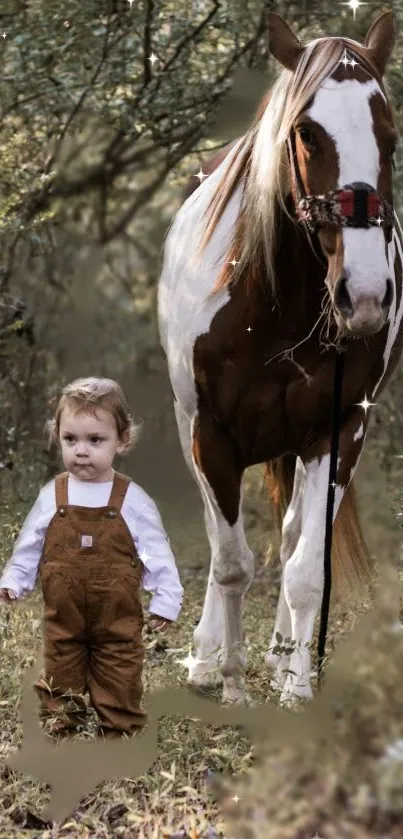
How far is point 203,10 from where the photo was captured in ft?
21.5

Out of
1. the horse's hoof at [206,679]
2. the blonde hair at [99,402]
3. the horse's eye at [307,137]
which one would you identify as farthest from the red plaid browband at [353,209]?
the horse's hoof at [206,679]

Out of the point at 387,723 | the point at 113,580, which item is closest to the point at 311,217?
the point at 113,580

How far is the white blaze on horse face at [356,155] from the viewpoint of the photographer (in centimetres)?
300

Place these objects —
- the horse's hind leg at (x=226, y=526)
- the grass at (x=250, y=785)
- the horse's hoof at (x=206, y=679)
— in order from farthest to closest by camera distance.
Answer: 1. the horse's hoof at (x=206, y=679)
2. the horse's hind leg at (x=226, y=526)
3. the grass at (x=250, y=785)

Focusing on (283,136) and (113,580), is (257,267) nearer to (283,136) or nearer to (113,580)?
(283,136)

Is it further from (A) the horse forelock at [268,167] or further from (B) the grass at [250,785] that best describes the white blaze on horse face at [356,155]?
(B) the grass at [250,785]

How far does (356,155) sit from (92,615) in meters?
1.33

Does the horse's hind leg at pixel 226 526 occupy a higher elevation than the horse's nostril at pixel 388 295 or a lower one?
lower

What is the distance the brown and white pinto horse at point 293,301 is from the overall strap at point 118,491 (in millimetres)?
619

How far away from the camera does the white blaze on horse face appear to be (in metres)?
3.00

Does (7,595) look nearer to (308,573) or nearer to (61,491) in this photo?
(61,491)

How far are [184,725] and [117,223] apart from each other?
5.17 metres

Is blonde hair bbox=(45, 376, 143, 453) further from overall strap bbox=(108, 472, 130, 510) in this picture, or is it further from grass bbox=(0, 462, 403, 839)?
grass bbox=(0, 462, 403, 839)

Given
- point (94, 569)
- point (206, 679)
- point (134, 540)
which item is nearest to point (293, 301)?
point (134, 540)
